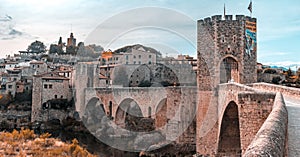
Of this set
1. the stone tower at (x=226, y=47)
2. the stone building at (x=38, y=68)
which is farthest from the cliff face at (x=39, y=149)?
the stone building at (x=38, y=68)

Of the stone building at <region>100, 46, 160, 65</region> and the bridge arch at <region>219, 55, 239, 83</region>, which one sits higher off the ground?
the stone building at <region>100, 46, 160, 65</region>

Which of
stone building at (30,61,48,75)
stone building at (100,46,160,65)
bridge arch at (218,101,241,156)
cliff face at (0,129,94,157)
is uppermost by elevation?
stone building at (100,46,160,65)

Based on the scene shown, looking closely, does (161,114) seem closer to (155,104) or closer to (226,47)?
(155,104)

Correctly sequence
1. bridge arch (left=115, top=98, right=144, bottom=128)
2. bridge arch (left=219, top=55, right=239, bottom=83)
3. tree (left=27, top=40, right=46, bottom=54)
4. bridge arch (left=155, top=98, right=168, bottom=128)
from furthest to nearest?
1. tree (left=27, top=40, right=46, bottom=54)
2. bridge arch (left=115, top=98, right=144, bottom=128)
3. bridge arch (left=155, top=98, right=168, bottom=128)
4. bridge arch (left=219, top=55, right=239, bottom=83)

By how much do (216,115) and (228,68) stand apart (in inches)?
81.1

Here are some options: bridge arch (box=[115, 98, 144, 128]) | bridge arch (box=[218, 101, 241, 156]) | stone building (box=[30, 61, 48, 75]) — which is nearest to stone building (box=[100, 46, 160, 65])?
stone building (box=[30, 61, 48, 75])

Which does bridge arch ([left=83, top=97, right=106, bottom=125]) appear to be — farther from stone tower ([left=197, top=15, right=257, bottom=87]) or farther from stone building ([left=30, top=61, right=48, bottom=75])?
stone tower ([left=197, top=15, right=257, bottom=87])

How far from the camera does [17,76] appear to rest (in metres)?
37.1

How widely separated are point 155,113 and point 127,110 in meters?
6.38

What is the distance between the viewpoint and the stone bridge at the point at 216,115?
6.83 metres

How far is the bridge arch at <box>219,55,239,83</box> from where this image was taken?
1294 centimetres

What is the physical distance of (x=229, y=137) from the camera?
12.2 m

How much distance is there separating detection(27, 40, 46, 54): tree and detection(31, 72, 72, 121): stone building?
47.5 meters

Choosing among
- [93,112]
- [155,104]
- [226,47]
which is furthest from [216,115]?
[93,112]
